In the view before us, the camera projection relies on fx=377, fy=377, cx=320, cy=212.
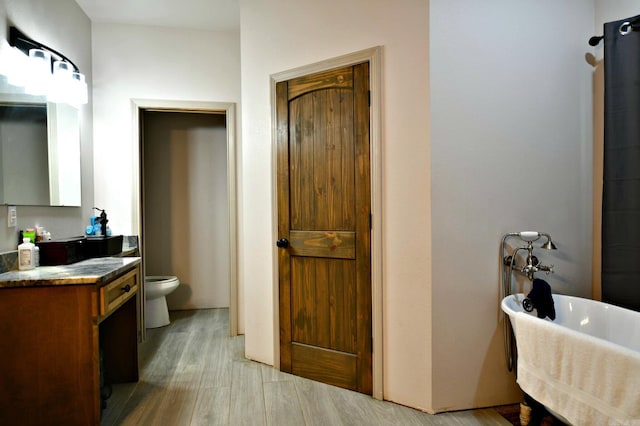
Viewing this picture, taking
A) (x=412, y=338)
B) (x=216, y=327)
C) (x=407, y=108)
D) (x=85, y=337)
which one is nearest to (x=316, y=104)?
(x=407, y=108)

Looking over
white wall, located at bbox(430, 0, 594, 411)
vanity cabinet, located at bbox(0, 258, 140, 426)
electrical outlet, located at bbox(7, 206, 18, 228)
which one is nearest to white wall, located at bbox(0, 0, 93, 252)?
electrical outlet, located at bbox(7, 206, 18, 228)

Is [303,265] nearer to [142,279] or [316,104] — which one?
[316,104]

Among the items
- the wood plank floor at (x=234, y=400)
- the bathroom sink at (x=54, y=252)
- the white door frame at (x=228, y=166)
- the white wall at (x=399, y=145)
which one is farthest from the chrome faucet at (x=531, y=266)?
the bathroom sink at (x=54, y=252)

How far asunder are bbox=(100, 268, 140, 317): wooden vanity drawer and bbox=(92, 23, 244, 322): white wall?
125cm

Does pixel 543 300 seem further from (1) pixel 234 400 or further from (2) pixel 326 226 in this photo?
(1) pixel 234 400

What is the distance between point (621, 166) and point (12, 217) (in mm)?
3420

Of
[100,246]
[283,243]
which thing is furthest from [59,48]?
[283,243]

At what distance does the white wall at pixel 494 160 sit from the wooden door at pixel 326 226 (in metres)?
0.45

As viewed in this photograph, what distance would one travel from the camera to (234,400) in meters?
2.27

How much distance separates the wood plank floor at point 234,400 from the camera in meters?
2.05

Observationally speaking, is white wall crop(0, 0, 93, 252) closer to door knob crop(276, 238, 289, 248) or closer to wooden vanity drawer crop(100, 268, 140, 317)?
wooden vanity drawer crop(100, 268, 140, 317)

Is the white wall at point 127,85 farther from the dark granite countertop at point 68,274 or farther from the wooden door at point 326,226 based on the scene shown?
the dark granite countertop at point 68,274

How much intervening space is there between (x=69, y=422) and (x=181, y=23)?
3132 millimetres

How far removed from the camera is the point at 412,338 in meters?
2.18
